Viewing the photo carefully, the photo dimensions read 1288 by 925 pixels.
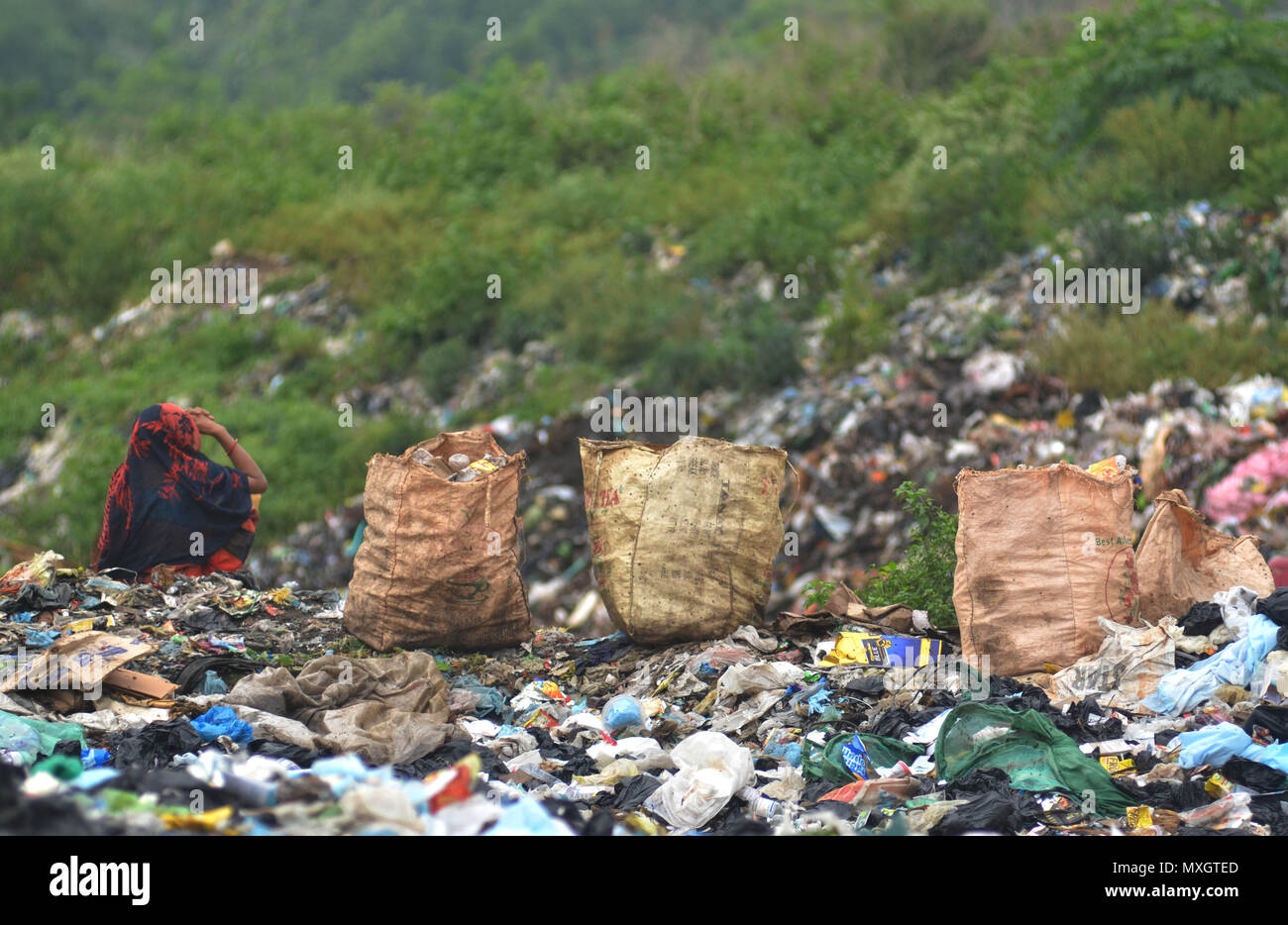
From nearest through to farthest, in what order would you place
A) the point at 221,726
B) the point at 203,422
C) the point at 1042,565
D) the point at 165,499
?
the point at 221,726
the point at 1042,565
the point at 165,499
the point at 203,422

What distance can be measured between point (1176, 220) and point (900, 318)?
1.99 m

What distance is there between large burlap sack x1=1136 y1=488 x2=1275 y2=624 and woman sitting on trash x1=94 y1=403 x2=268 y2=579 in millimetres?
3883

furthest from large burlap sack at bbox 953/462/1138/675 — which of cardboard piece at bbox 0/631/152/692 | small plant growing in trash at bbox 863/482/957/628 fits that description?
cardboard piece at bbox 0/631/152/692

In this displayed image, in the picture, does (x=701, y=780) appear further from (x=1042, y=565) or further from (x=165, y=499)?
(x=165, y=499)

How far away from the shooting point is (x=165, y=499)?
5.07 meters

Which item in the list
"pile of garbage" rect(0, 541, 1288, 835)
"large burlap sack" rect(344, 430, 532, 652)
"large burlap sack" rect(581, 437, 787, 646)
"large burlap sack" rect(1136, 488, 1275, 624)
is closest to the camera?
"pile of garbage" rect(0, 541, 1288, 835)

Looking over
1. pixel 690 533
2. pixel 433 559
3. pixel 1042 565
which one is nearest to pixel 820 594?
pixel 690 533

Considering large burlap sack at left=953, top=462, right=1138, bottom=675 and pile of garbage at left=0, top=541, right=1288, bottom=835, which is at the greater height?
large burlap sack at left=953, top=462, right=1138, bottom=675

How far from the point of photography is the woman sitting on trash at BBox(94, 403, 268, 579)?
5059 mm

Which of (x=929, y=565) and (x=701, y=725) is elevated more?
(x=929, y=565)

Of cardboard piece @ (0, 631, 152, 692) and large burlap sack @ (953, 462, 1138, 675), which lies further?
large burlap sack @ (953, 462, 1138, 675)

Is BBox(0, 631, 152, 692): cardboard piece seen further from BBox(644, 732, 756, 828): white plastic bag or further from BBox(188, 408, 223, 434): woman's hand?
BBox(644, 732, 756, 828): white plastic bag

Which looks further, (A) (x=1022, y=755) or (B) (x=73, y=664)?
(B) (x=73, y=664)

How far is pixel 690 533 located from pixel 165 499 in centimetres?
245
